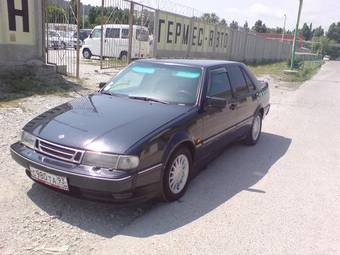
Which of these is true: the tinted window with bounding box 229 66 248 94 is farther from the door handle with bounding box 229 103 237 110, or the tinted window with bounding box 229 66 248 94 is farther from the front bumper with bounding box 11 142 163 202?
the front bumper with bounding box 11 142 163 202

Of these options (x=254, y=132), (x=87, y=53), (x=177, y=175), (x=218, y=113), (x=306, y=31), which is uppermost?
(x=306, y=31)

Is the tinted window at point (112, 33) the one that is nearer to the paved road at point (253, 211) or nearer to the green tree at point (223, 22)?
the green tree at point (223, 22)

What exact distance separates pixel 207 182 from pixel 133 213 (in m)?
1.31

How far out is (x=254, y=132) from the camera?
262 inches

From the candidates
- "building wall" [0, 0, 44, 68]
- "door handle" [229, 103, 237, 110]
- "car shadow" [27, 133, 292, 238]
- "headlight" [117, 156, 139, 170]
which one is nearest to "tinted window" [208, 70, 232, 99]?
"door handle" [229, 103, 237, 110]

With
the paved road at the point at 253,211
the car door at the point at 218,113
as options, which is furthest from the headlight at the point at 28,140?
the car door at the point at 218,113

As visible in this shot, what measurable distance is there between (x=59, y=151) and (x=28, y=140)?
1.82ft

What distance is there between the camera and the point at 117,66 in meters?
15.4

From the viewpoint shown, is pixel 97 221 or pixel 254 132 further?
pixel 254 132

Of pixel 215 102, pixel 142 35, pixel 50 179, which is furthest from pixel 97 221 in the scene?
pixel 142 35

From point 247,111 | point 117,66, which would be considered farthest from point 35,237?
point 117,66

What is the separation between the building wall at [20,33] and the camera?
885cm

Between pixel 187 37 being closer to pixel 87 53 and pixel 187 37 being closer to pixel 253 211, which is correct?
pixel 87 53

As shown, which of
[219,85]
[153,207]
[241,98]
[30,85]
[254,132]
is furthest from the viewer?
[30,85]
